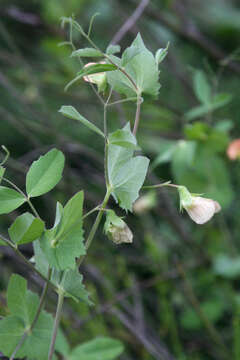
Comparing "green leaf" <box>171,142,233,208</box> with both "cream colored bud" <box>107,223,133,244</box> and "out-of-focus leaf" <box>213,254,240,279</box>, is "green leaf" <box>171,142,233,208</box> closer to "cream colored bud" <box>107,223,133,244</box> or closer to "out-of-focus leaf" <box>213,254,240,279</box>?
"out-of-focus leaf" <box>213,254,240,279</box>

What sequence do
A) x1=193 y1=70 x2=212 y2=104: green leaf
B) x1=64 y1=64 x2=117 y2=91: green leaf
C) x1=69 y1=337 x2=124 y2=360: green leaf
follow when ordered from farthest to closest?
x1=193 y1=70 x2=212 y2=104: green leaf
x1=69 y1=337 x2=124 y2=360: green leaf
x1=64 y1=64 x2=117 y2=91: green leaf

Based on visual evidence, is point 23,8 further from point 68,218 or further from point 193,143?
point 68,218

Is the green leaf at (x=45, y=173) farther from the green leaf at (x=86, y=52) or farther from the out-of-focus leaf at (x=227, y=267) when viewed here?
the out-of-focus leaf at (x=227, y=267)

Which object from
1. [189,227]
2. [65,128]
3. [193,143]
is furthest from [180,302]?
[65,128]

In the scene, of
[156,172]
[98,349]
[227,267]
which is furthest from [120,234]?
[156,172]

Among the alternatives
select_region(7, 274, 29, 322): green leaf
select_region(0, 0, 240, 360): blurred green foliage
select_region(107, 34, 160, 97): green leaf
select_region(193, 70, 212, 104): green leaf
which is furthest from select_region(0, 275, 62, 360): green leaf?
select_region(193, 70, 212, 104): green leaf
